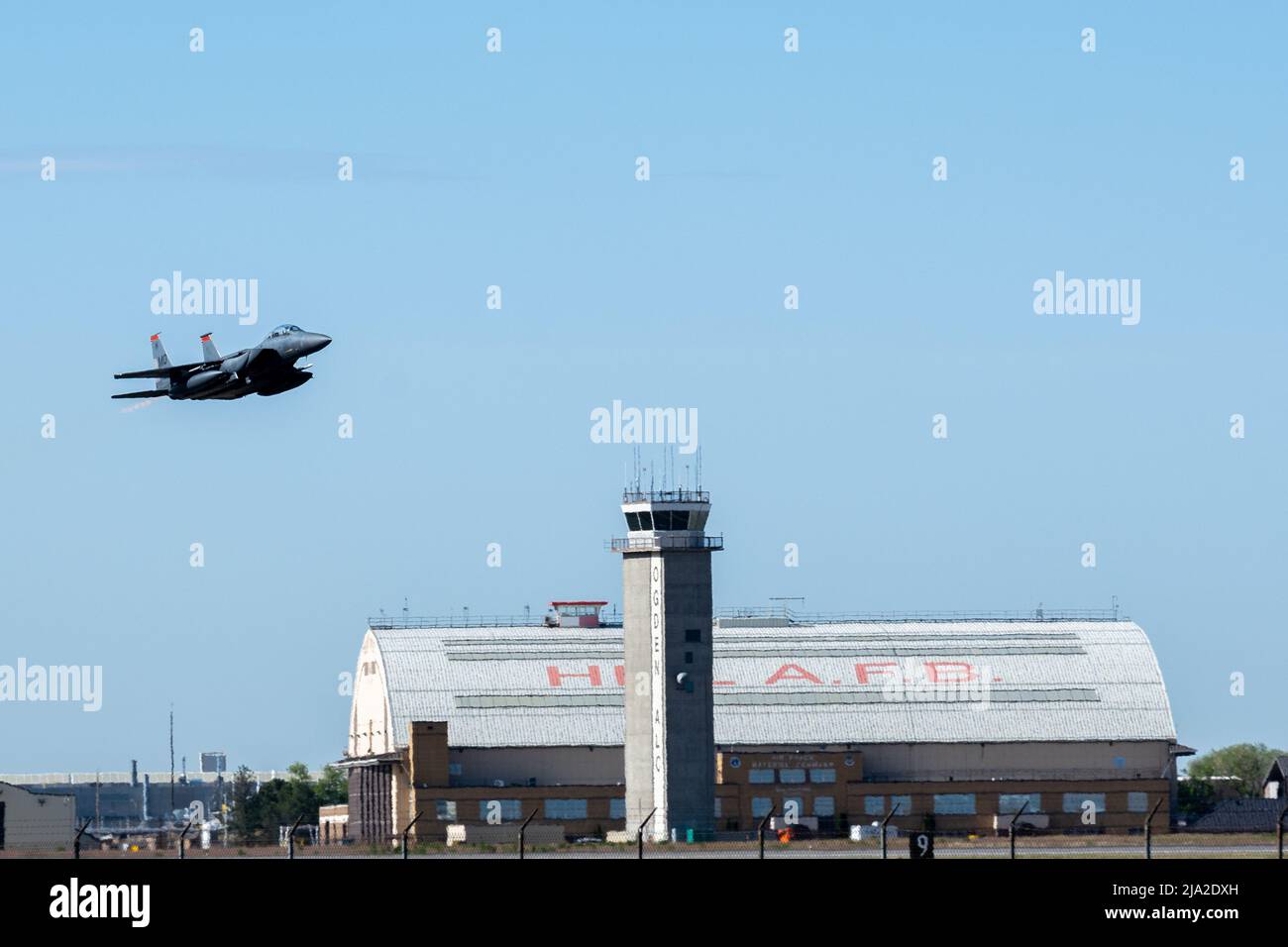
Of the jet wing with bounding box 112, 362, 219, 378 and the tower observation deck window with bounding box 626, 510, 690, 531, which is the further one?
the tower observation deck window with bounding box 626, 510, 690, 531

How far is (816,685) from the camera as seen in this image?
15975 cm

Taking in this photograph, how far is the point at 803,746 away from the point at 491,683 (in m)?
21.5

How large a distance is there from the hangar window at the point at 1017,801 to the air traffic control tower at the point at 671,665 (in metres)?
22.4

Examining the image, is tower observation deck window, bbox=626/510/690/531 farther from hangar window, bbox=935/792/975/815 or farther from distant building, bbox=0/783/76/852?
distant building, bbox=0/783/76/852

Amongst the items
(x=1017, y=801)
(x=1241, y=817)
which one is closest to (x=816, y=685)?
(x=1017, y=801)

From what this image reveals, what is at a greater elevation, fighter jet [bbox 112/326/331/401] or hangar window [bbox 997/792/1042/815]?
fighter jet [bbox 112/326/331/401]

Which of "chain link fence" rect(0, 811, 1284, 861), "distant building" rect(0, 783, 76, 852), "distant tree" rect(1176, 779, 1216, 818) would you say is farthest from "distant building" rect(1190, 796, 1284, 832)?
"distant building" rect(0, 783, 76, 852)

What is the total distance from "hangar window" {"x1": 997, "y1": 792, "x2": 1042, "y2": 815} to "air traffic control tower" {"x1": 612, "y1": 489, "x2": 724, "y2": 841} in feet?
73.4

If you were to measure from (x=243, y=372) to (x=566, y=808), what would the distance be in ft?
248

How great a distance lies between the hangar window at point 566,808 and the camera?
148750 millimetres

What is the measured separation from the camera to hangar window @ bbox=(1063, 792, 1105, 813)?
6156 inches

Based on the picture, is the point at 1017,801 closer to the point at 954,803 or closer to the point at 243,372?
the point at 954,803
